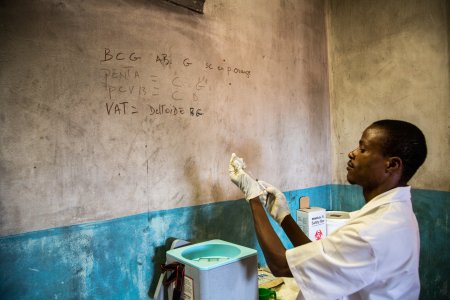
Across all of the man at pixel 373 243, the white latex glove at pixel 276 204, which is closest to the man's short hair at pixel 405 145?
the man at pixel 373 243

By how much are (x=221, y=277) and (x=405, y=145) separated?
2.44 ft

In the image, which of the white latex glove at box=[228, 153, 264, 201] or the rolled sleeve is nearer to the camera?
the rolled sleeve

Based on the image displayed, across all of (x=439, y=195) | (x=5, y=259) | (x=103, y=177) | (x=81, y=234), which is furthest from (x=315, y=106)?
(x=5, y=259)

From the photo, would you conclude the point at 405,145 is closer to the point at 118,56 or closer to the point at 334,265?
the point at 334,265

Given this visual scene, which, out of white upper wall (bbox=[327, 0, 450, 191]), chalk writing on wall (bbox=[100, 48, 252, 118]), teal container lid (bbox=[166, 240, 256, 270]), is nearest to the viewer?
teal container lid (bbox=[166, 240, 256, 270])

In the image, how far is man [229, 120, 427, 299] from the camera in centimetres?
89

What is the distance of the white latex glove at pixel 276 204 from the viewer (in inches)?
52.2

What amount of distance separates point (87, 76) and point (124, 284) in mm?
853

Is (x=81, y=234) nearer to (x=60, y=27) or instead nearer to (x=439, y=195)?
(x=60, y=27)

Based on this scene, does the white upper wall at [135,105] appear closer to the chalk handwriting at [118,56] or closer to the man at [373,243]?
the chalk handwriting at [118,56]

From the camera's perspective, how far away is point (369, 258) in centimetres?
88

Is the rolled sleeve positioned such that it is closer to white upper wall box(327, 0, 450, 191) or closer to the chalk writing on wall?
the chalk writing on wall

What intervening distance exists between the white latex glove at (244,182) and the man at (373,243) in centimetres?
18

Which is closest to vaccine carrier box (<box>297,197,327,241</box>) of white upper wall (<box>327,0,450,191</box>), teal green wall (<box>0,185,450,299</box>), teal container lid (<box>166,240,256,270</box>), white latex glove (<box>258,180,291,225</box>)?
teal green wall (<box>0,185,450,299</box>)
